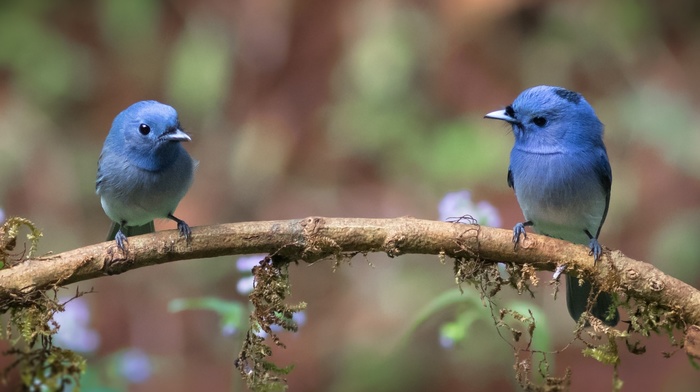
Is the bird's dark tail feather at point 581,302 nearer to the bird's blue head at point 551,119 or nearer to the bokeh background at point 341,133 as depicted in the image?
the bird's blue head at point 551,119

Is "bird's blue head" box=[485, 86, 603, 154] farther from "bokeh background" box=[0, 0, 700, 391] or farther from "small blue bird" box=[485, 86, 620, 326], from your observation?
"bokeh background" box=[0, 0, 700, 391]

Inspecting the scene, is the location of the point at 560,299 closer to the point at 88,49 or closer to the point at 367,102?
the point at 367,102

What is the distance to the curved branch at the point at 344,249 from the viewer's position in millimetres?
2553

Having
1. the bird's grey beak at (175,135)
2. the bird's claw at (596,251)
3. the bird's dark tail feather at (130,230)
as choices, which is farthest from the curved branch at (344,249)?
the bird's dark tail feather at (130,230)

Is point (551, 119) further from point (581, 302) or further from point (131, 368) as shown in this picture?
point (131, 368)

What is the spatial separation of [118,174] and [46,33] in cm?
318

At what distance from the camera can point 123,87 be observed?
20.7 ft

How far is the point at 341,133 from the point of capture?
5926 mm

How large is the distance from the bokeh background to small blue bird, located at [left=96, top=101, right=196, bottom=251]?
2.00 m

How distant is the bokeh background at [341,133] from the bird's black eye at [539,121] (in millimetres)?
2123

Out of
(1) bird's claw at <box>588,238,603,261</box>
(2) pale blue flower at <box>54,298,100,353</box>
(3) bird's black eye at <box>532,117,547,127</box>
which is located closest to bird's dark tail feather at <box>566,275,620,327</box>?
(1) bird's claw at <box>588,238,603,261</box>

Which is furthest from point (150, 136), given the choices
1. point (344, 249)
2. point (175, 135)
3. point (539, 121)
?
point (539, 121)

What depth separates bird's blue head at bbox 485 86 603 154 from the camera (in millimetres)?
3146

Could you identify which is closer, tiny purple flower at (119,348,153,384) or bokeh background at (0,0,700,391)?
tiny purple flower at (119,348,153,384)
